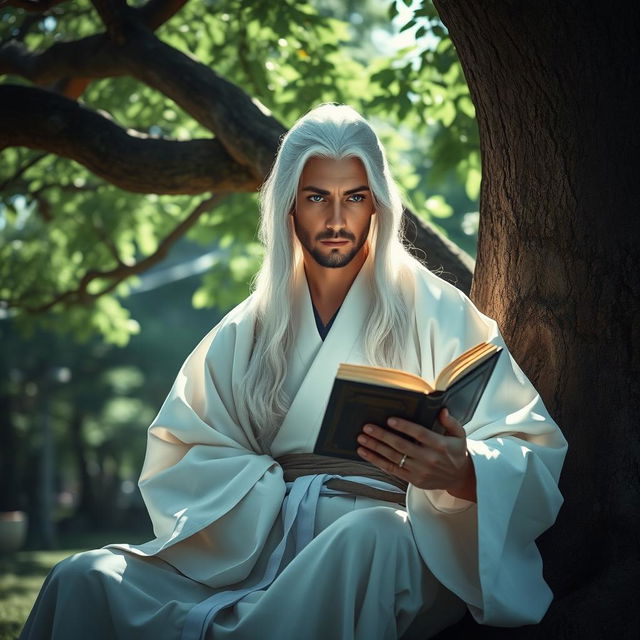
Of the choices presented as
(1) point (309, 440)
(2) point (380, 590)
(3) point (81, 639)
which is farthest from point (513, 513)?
(3) point (81, 639)

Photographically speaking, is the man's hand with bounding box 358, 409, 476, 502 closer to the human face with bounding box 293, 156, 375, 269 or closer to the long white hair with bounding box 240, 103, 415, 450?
the long white hair with bounding box 240, 103, 415, 450

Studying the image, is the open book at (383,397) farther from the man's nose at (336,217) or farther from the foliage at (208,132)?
the foliage at (208,132)

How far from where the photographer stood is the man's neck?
12.1 ft

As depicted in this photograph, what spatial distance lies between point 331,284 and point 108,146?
214cm

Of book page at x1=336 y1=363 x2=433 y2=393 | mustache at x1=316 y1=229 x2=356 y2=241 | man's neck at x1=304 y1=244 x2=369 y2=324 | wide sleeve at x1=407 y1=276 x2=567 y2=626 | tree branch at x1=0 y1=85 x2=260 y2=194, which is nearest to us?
book page at x1=336 y1=363 x2=433 y2=393

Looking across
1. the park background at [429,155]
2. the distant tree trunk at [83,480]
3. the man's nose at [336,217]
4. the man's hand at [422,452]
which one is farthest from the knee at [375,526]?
the distant tree trunk at [83,480]

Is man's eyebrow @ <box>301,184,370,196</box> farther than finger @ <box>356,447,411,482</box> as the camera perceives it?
Yes

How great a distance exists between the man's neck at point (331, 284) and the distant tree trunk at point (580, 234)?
657 millimetres

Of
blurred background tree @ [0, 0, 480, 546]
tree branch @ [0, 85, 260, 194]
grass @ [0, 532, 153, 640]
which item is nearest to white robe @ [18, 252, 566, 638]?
blurred background tree @ [0, 0, 480, 546]

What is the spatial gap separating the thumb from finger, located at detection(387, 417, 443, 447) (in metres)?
0.05

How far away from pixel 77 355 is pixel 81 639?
20.3 m

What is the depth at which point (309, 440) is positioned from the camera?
3.44 metres

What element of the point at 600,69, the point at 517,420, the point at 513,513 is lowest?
the point at 513,513

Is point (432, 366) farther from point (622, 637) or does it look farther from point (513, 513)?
point (622, 637)
